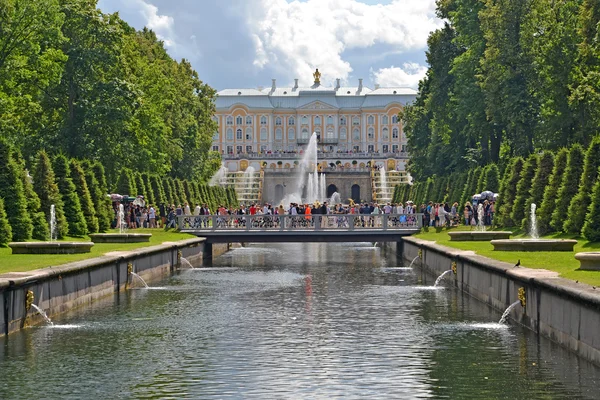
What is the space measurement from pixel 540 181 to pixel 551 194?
394 centimetres

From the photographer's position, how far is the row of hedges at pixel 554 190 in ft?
127

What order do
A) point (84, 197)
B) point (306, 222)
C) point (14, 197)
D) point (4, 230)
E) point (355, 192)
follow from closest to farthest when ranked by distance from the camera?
point (4, 230), point (14, 197), point (84, 197), point (306, 222), point (355, 192)

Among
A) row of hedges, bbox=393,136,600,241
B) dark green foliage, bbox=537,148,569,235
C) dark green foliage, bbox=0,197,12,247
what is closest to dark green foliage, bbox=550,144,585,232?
row of hedges, bbox=393,136,600,241

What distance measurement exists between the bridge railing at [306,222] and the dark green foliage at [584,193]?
15.6m

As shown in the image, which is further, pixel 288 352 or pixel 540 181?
pixel 540 181

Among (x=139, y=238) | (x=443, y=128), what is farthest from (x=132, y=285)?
(x=443, y=128)

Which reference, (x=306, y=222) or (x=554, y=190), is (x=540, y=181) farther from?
(x=306, y=222)

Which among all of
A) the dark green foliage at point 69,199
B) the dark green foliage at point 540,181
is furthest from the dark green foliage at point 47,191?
the dark green foliage at point 540,181

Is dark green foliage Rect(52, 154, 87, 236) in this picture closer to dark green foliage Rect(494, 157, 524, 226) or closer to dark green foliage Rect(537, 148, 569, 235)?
dark green foliage Rect(537, 148, 569, 235)

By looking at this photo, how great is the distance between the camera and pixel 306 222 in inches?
2146

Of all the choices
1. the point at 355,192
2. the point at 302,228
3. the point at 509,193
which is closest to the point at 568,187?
the point at 509,193

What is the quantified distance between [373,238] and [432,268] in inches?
493

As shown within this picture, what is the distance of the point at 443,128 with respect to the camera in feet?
258

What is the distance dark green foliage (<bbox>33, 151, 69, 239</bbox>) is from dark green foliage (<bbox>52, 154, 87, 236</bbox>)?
4.14ft
